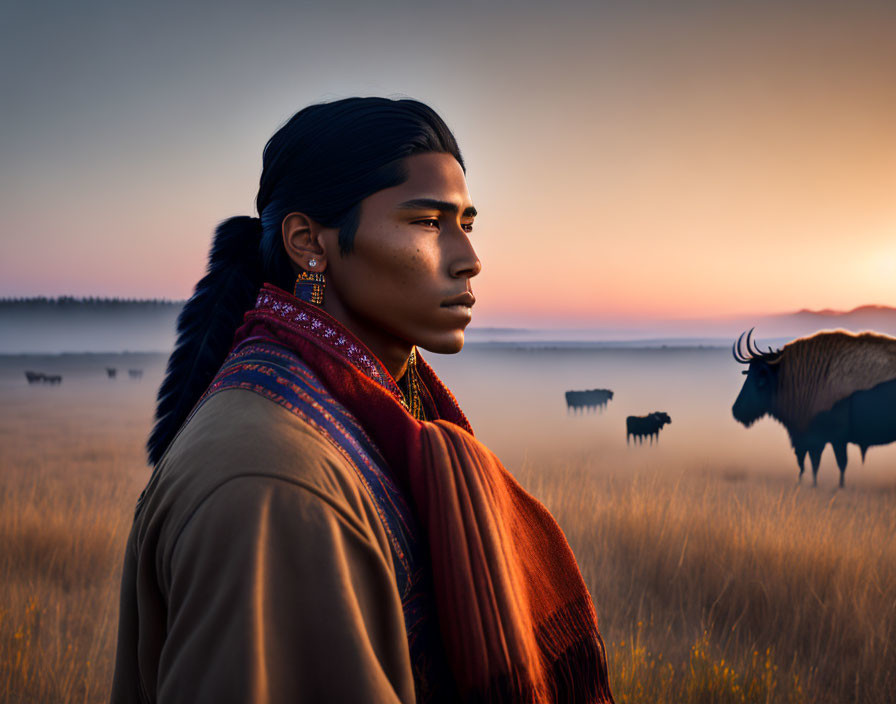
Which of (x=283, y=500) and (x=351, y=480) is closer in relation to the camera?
(x=283, y=500)

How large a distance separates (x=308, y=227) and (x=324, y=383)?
46 centimetres

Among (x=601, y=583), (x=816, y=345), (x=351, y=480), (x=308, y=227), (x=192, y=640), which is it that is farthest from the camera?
(x=816, y=345)

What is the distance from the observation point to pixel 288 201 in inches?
63.2

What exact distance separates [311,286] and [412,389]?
1.77ft

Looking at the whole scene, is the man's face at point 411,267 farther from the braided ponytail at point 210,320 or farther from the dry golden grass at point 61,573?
the dry golden grass at point 61,573

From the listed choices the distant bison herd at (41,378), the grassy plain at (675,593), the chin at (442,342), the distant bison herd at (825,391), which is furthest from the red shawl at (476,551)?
the distant bison herd at (41,378)

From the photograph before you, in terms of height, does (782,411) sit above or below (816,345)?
below

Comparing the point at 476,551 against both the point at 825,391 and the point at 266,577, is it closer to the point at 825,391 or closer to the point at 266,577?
the point at 266,577

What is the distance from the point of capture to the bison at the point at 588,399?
2389 centimetres

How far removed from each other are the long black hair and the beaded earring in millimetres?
101

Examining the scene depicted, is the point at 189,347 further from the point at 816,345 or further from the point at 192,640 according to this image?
the point at 816,345

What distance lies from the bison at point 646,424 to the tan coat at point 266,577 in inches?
560

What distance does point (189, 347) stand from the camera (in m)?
1.72

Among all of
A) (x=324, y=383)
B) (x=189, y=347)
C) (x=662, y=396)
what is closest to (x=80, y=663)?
(x=189, y=347)
